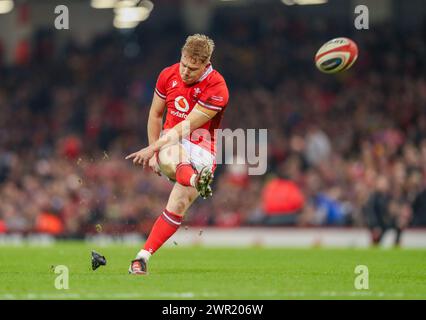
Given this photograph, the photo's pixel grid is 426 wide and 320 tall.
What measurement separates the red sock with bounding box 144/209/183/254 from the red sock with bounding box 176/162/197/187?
0.42 meters

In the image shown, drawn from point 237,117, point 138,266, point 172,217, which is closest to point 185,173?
point 172,217

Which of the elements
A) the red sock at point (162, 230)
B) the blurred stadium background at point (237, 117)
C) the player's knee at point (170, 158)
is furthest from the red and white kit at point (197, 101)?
the blurred stadium background at point (237, 117)

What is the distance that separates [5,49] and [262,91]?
8.87 m

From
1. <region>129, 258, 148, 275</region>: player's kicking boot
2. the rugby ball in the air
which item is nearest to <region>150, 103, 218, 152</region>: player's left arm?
<region>129, 258, 148, 275</region>: player's kicking boot

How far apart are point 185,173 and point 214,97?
37.4 inches

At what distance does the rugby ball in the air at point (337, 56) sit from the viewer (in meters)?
13.7

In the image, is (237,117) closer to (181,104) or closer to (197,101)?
(181,104)

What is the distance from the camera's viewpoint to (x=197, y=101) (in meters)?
12.3

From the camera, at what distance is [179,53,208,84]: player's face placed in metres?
11.9

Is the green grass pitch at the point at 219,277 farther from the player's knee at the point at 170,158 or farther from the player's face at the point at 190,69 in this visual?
the player's face at the point at 190,69

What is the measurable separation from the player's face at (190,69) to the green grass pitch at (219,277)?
2126 millimetres

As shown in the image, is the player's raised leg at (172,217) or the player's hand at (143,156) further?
the player's raised leg at (172,217)

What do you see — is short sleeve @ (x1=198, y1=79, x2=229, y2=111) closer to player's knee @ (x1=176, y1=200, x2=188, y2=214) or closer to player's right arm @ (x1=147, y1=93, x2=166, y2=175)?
player's right arm @ (x1=147, y1=93, x2=166, y2=175)
